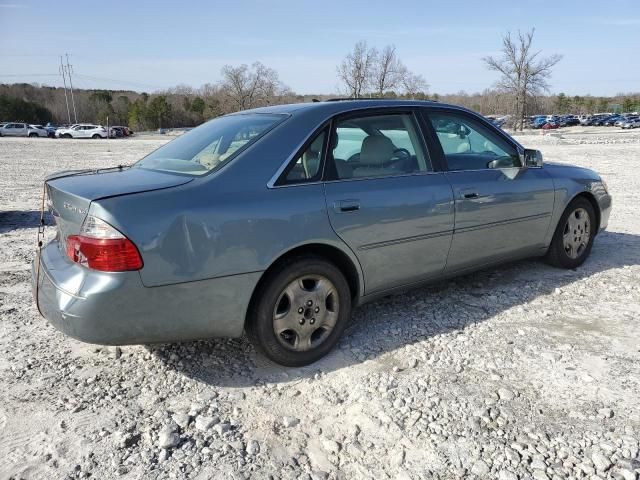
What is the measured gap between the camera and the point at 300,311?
133 inches

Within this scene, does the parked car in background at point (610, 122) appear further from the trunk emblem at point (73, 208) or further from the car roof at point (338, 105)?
the trunk emblem at point (73, 208)

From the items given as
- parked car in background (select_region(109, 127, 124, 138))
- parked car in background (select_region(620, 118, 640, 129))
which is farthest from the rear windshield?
parked car in background (select_region(620, 118, 640, 129))

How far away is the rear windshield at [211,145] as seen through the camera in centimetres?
333

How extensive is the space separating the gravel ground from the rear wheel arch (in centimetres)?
45

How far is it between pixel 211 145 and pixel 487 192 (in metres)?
2.22

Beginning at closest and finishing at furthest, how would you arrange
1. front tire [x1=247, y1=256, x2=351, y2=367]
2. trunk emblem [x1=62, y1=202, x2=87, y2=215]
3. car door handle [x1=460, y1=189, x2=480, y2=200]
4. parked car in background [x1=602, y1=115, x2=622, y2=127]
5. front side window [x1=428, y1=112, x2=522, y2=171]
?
1. trunk emblem [x1=62, y1=202, x2=87, y2=215]
2. front tire [x1=247, y1=256, x2=351, y2=367]
3. car door handle [x1=460, y1=189, x2=480, y2=200]
4. front side window [x1=428, y1=112, x2=522, y2=171]
5. parked car in background [x1=602, y1=115, x2=622, y2=127]

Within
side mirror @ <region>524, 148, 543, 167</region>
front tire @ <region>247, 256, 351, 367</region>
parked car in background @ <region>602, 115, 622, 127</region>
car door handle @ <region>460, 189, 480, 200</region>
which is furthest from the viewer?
parked car in background @ <region>602, 115, 622, 127</region>

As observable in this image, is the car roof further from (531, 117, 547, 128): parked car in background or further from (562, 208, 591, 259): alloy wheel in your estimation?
(531, 117, 547, 128): parked car in background

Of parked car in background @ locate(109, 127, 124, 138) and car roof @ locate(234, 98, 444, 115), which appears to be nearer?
car roof @ locate(234, 98, 444, 115)

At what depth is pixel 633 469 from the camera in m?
2.45

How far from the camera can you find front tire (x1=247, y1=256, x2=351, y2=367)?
3.23 metres

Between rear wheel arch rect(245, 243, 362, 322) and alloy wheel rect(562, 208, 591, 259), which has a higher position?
rear wheel arch rect(245, 243, 362, 322)

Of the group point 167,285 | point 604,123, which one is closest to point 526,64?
point 604,123

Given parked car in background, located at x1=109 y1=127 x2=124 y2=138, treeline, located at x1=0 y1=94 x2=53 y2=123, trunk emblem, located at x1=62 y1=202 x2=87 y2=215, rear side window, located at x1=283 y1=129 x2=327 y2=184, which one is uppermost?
treeline, located at x1=0 y1=94 x2=53 y2=123
